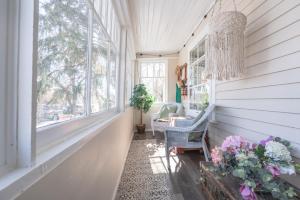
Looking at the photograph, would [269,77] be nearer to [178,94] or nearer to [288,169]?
[288,169]

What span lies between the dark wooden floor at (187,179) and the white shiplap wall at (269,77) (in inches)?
31.4

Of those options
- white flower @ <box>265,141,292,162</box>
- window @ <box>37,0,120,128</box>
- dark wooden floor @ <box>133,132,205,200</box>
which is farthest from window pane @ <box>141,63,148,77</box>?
white flower @ <box>265,141,292,162</box>

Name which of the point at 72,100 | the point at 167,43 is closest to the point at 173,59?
the point at 167,43

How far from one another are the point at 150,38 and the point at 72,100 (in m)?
4.05

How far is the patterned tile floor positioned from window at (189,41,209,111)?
1061 millimetres

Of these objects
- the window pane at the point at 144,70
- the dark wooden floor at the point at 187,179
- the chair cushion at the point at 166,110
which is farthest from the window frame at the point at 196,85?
the window pane at the point at 144,70

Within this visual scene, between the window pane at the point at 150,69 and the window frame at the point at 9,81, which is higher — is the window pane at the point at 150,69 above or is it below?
above

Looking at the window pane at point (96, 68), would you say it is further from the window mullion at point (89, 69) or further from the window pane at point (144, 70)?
the window pane at point (144, 70)

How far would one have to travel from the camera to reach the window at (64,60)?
2.46ft

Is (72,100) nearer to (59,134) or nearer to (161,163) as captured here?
(59,134)

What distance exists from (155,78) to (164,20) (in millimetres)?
2700

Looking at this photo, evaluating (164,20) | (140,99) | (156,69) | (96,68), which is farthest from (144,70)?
(96,68)

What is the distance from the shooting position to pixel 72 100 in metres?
1.09

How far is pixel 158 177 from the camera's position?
2475 millimetres
